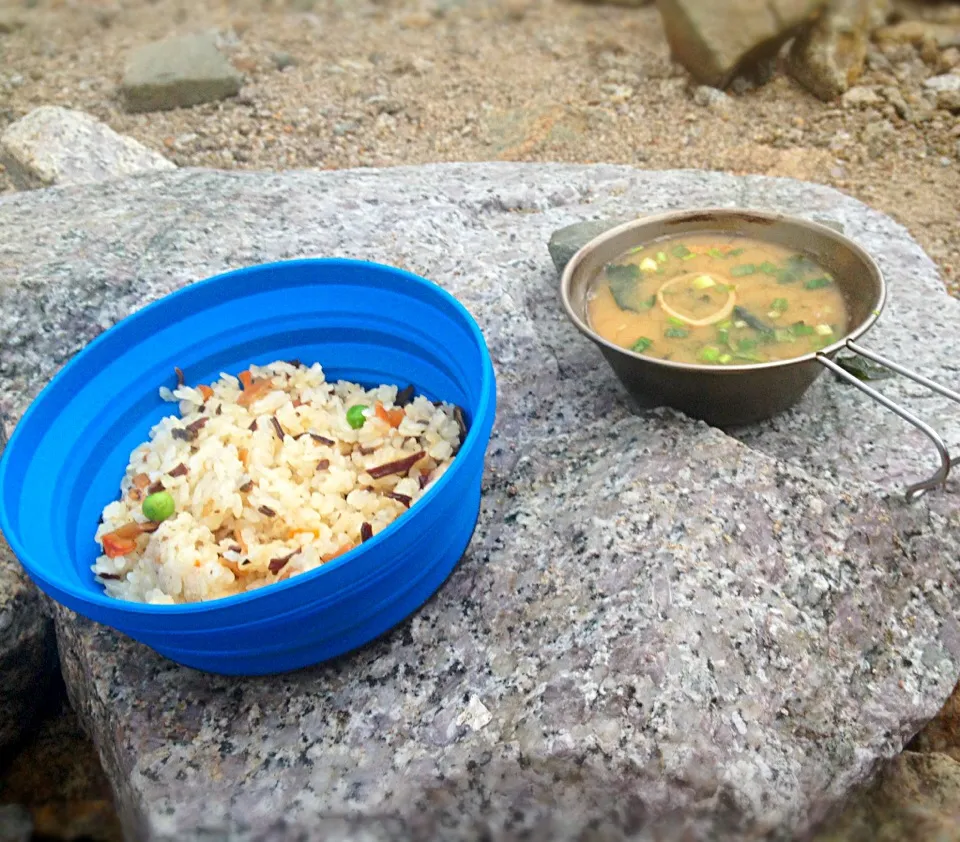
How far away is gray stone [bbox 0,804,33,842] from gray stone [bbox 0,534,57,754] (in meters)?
1.80

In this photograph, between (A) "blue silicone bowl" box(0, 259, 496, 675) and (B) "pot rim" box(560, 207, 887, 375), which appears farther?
(B) "pot rim" box(560, 207, 887, 375)

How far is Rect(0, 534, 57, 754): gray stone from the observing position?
7.37ft

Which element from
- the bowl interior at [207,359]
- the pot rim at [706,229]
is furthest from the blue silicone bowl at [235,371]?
the pot rim at [706,229]

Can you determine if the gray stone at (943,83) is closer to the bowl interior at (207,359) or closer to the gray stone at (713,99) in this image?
the gray stone at (713,99)

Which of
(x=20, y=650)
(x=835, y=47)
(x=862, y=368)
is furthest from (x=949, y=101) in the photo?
(x=20, y=650)

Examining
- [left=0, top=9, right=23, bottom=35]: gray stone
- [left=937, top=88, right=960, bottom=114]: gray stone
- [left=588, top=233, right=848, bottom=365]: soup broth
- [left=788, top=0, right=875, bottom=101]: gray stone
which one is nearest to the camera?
[left=588, top=233, right=848, bottom=365]: soup broth

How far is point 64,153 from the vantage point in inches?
172

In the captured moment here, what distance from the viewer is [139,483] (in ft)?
7.43

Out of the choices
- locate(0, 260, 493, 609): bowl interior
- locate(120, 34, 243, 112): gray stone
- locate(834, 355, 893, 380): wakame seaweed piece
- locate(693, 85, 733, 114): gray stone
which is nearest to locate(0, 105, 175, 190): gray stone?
locate(120, 34, 243, 112): gray stone

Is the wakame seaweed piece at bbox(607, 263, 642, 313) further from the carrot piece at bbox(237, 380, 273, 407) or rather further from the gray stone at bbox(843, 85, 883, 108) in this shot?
the gray stone at bbox(843, 85, 883, 108)

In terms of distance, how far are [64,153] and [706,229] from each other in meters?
3.28

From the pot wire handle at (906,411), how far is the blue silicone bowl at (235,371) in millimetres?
905

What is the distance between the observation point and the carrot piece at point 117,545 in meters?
2.10

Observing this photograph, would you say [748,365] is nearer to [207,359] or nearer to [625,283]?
[625,283]
